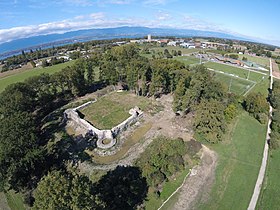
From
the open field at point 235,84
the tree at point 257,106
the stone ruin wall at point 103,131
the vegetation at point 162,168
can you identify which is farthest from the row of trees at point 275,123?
the stone ruin wall at point 103,131

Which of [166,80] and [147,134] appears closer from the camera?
[147,134]

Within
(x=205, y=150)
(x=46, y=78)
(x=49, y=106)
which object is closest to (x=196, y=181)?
(x=205, y=150)

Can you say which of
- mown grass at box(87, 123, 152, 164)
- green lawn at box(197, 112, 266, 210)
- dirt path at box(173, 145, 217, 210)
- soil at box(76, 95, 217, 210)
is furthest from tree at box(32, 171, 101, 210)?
green lawn at box(197, 112, 266, 210)

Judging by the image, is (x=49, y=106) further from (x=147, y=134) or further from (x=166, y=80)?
(x=166, y=80)

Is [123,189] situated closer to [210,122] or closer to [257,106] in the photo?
[210,122]

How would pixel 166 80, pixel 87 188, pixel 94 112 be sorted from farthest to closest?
pixel 166 80 < pixel 94 112 < pixel 87 188

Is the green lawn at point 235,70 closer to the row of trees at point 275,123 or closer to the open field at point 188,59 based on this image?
the open field at point 188,59
